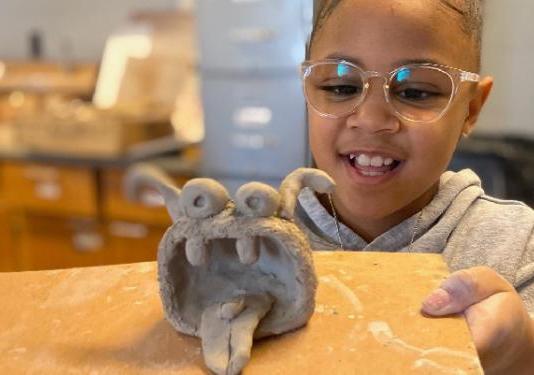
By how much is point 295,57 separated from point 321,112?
46.3 inches

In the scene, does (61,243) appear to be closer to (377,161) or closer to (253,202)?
(377,161)

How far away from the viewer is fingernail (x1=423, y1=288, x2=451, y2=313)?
1.68 feet

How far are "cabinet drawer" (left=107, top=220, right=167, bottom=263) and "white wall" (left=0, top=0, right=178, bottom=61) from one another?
40.0 inches

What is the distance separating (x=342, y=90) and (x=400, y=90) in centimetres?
7

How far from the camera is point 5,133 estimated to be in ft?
8.86

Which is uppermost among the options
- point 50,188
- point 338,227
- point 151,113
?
point 338,227

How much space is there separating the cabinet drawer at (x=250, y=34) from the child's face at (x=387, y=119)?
1.12m

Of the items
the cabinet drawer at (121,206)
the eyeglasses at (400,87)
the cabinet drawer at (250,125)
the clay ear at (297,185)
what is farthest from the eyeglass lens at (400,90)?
the cabinet drawer at (121,206)

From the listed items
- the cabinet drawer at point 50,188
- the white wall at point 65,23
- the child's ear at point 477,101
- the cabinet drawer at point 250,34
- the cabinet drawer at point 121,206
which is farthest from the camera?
the white wall at point 65,23

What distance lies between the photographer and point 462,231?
785 millimetres

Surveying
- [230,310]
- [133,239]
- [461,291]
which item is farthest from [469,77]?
[133,239]

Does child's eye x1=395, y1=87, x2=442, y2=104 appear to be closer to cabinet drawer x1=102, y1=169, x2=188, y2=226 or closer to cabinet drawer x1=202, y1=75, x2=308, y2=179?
cabinet drawer x1=202, y1=75, x2=308, y2=179

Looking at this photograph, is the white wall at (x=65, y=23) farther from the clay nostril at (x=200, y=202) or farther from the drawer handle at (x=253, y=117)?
the clay nostril at (x=200, y=202)

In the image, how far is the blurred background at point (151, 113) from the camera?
1954 mm
